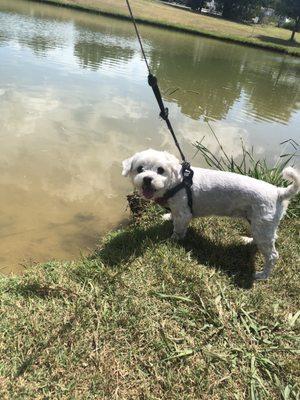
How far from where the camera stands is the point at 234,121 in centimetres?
1159

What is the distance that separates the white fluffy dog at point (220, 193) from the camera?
4.05 meters

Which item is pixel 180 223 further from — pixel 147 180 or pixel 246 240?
pixel 246 240

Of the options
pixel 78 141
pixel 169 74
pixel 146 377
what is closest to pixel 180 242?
pixel 146 377

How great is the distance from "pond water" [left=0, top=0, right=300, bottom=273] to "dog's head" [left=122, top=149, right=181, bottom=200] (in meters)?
1.56

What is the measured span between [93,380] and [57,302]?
0.93 meters

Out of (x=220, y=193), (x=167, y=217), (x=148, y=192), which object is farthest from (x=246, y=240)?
(x=148, y=192)

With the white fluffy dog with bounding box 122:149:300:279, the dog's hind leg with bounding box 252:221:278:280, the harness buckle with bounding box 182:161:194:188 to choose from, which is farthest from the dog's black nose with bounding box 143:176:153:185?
the dog's hind leg with bounding box 252:221:278:280

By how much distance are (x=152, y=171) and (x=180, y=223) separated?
0.84 meters

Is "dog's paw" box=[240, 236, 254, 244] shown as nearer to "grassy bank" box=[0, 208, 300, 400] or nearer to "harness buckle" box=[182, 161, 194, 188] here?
"grassy bank" box=[0, 208, 300, 400]

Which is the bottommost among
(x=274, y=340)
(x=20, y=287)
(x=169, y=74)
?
(x=169, y=74)

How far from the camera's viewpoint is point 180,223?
4531 mm

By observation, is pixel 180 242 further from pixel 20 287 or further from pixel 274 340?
pixel 20 287

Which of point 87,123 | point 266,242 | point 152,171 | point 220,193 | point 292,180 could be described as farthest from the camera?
point 87,123

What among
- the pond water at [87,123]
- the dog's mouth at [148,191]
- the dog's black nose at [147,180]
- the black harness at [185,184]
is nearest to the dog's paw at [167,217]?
the black harness at [185,184]
